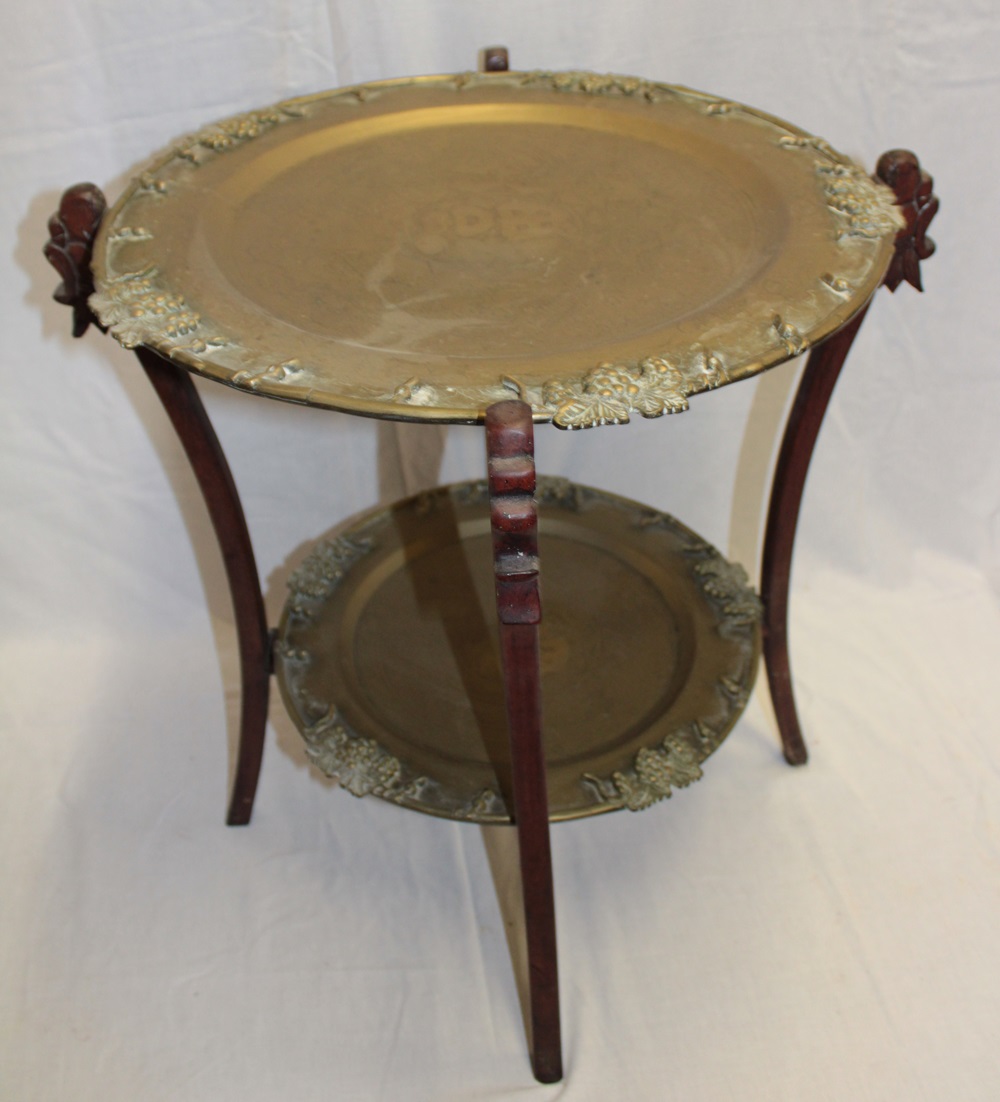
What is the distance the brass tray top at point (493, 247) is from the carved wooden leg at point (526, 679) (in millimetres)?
60

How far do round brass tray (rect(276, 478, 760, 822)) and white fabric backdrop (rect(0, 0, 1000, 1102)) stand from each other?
27cm

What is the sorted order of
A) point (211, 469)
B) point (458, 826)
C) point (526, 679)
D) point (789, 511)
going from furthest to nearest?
point (458, 826)
point (789, 511)
point (211, 469)
point (526, 679)

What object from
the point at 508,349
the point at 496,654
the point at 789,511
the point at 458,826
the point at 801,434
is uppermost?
the point at 508,349

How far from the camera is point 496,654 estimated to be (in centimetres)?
145

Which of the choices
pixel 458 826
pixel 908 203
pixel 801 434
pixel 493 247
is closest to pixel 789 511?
pixel 801 434

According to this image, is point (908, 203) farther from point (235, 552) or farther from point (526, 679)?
point (235, 552)

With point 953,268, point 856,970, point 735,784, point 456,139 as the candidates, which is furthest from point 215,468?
point 953,268

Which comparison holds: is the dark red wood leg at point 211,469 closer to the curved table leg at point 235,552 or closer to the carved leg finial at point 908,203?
the curved table leg at point 235,552

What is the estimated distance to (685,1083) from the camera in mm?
1255

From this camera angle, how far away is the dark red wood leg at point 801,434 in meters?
1.13

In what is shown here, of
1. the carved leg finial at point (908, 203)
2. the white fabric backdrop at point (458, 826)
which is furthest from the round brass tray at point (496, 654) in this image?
the carved leg finial at point (908, 203)

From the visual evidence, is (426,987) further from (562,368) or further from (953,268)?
(953,268)

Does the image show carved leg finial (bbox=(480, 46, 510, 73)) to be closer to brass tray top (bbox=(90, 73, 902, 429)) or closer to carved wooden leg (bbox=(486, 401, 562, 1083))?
brass tray top (bbox=(90, 73, 902, 429))

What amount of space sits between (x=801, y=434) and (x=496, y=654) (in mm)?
471
